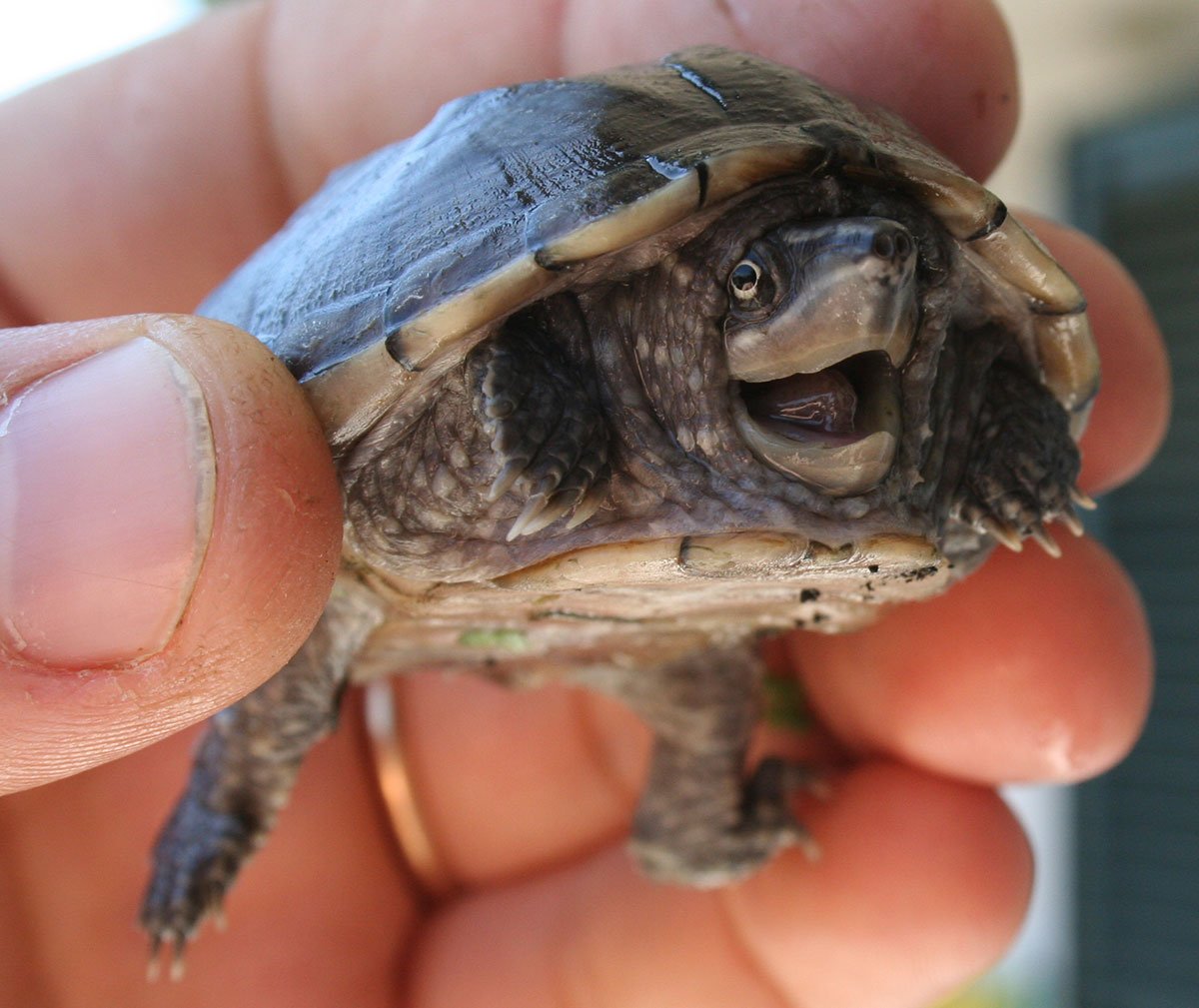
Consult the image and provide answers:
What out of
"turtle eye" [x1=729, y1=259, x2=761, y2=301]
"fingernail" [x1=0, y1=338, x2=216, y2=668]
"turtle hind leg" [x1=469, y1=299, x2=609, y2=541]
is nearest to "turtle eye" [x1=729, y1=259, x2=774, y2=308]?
"turtle eye" [x1=729, y1=259, x2=761, y2=301]

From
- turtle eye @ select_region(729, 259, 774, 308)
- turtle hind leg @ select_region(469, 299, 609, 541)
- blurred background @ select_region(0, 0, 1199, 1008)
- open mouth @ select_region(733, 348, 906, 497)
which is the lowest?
blurred background @ select_region(0, 0, 1199, 1008)

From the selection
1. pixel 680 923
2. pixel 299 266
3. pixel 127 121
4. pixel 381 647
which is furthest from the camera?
pixel 680 923

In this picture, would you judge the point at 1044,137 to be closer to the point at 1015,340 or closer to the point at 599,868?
the point at 1015,340

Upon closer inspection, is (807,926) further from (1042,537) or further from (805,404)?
(805,404)

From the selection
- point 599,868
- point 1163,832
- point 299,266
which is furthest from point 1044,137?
point 299,266

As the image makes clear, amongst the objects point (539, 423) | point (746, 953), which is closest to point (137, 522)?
point (539, 423)

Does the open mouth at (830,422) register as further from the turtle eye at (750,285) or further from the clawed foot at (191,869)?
the clawed foot at (191,869)

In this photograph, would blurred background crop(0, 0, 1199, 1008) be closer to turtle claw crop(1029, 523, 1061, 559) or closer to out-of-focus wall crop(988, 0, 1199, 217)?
out-of-focus wall crop(988, 0, 1199, 217)
